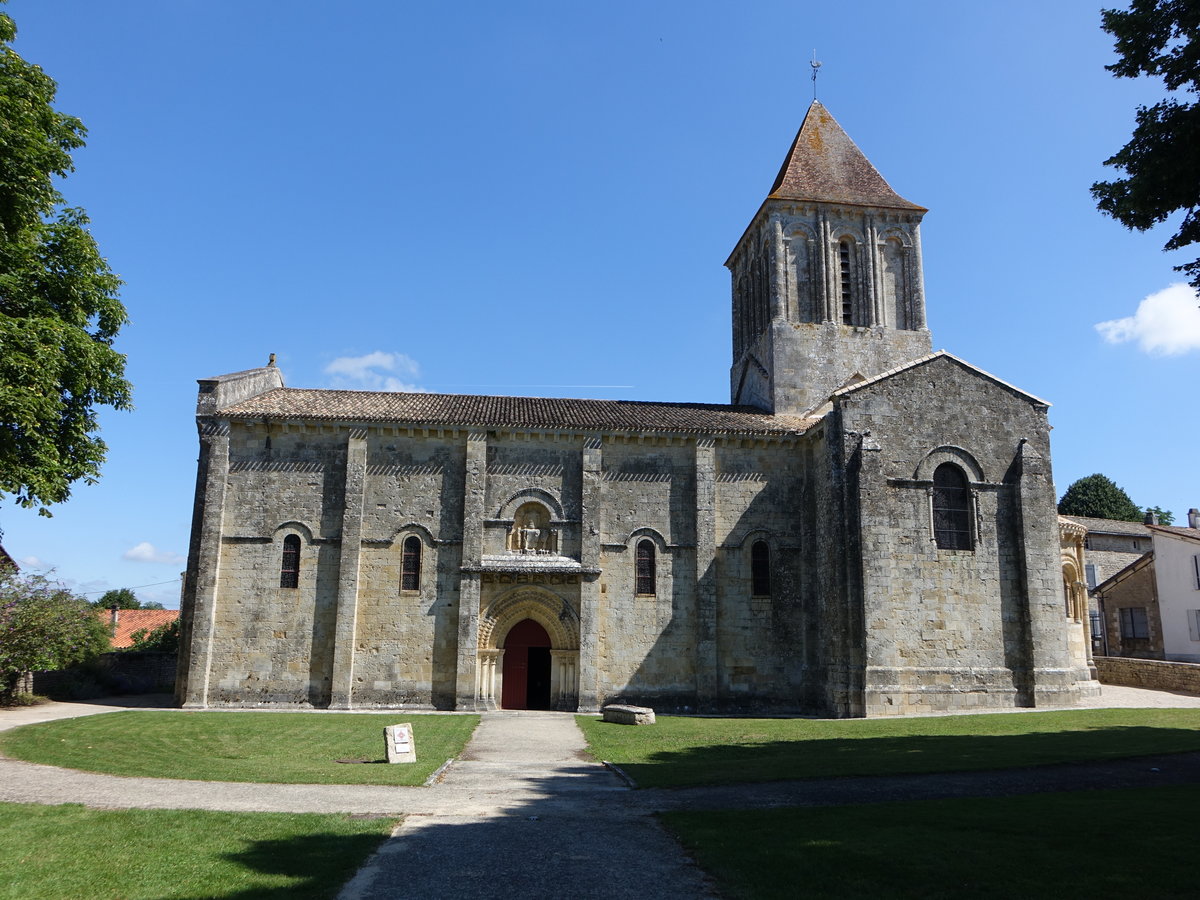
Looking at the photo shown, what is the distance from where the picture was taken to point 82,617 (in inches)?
1001

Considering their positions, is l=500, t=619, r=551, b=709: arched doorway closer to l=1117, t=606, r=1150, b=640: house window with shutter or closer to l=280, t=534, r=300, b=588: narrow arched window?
l=280, t=534, r=300, b=588: narrow arched window

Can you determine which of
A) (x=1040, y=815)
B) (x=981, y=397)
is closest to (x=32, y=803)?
(x=1040, y=815)

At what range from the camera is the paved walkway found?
24.7 feet

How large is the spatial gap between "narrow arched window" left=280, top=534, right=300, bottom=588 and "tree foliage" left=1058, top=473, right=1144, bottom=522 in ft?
173

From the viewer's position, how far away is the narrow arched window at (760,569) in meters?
25.8

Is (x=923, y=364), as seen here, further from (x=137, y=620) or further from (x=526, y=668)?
(x=137, y=620)

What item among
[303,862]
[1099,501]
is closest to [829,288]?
[303,862]

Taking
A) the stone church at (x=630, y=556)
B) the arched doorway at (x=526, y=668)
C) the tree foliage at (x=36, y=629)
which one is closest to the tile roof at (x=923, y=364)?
the stone church at (x=630, y=556)

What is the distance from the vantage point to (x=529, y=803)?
11.0 metres

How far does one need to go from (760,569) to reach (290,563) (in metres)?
14.2

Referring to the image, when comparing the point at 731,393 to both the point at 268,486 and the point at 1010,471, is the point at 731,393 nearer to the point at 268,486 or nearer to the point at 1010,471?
the point at 1010,471

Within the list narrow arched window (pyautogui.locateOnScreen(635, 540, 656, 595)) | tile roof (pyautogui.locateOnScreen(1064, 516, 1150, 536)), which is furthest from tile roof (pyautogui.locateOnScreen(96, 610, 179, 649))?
tile roof (pyautogui.locateOnScreen(1064, 516, 1150, 536))

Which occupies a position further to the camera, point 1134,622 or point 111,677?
point 1134,622

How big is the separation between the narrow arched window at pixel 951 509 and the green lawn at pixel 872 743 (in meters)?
5.02
